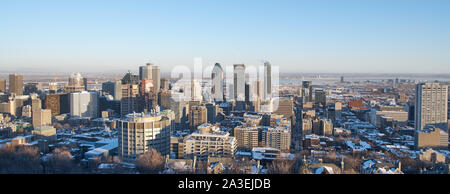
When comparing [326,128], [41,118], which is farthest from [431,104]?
[41,118]

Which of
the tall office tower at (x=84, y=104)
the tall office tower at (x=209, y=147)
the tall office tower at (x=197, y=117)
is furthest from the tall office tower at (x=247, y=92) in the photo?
the tall office tower at (x=209, y=147)

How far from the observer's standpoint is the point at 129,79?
13875 millimetres

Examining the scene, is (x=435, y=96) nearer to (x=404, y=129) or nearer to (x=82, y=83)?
(x=404, y=129)

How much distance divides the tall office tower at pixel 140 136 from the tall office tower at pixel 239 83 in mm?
8696

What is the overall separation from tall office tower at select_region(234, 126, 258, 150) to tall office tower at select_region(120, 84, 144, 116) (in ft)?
19.2

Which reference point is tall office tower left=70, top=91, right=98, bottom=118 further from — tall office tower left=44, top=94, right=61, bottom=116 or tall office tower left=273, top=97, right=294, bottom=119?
tall office tower left=273, top=97, right=294, bottom=119

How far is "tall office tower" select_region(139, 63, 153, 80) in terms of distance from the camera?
14.3 meters

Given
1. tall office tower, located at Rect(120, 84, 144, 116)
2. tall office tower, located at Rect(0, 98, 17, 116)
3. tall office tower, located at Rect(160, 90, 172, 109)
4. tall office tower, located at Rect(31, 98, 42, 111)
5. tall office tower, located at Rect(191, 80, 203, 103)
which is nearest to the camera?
tall office tower, located at Rect(31, 98, 42, 111)

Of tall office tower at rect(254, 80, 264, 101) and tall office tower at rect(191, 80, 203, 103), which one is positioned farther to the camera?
tall office tower at rect(254, 80, 264, 101)

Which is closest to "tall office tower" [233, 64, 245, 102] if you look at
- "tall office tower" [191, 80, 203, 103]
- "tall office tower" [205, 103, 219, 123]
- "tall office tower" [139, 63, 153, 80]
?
"tall office tower" [191, 80, 203, 103]

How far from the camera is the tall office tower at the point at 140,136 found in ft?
17.7

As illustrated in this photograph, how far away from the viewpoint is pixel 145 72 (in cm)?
1462

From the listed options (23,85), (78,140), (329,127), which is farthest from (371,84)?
(23,85)
